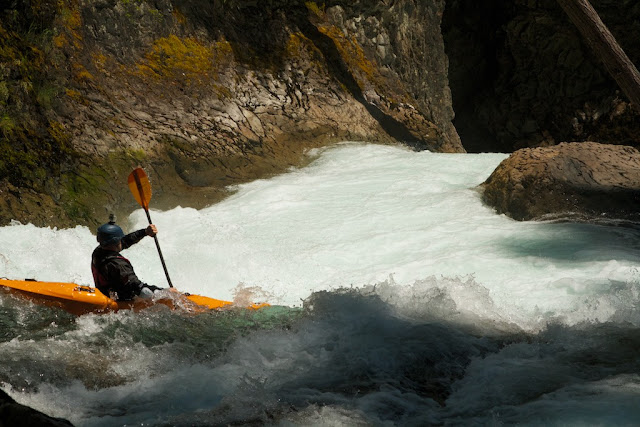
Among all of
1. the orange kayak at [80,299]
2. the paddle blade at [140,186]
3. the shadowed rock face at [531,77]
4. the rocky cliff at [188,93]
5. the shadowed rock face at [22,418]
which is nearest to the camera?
the shadowed rock face at [22,418]

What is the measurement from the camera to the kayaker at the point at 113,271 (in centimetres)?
459

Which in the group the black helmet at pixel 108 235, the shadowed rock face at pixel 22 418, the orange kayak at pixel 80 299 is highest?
the black helmet at pixel 108 235

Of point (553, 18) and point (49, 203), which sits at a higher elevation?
point (553, 18)

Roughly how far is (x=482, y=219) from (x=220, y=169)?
3.69 metres

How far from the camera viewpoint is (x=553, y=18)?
13258 mm

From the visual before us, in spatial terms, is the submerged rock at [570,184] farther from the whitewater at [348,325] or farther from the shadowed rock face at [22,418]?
the shadowed rock face at [22,418]

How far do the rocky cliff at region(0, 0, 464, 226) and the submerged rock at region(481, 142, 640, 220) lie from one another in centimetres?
351

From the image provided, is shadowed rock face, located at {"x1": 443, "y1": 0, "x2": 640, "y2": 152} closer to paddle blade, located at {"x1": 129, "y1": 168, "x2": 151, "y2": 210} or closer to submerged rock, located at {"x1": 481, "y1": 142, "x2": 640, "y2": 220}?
submerged rock, located at {"x1": 481, "y1": 142, "x2": 640, "y2": 220}

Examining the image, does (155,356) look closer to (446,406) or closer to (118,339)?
(118,339)

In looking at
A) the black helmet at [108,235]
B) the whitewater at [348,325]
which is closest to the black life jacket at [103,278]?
the black helmet at [108,235]

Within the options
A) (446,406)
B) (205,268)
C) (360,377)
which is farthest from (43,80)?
(446,406)

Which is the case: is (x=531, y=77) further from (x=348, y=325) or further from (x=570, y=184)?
(x=348, y=325)

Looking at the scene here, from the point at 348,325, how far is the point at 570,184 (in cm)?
405

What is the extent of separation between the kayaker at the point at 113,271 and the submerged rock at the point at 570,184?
434cm
